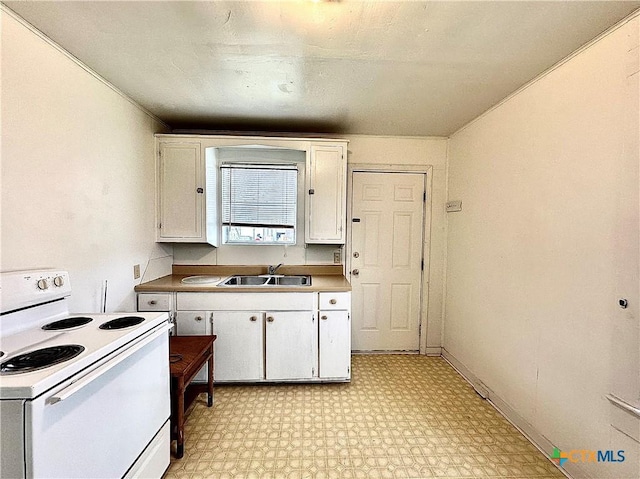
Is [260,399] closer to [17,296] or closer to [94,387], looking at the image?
[94,387]

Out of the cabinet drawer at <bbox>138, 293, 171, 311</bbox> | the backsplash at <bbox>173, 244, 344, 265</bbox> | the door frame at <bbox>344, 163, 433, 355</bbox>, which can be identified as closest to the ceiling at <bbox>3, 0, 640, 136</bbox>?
the door frame at <bbox>344, 163, 433, 355</bbox>

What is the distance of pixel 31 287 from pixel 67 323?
0.23 meters

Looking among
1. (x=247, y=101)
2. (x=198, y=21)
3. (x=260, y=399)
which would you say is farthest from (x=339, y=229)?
(x=198, y=21)

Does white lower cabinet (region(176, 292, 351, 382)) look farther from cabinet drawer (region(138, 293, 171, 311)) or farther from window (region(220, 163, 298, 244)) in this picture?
window (region(220, 163, 298, 244))

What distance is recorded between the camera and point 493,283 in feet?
7.27

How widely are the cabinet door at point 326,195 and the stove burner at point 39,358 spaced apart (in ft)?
6.32

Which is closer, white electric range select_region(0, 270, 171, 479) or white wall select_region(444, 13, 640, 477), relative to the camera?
white electric range select_region(0, 270, 171, 479)

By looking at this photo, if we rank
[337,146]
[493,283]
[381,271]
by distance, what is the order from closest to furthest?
[493,283] < [337,146] < [381,271]

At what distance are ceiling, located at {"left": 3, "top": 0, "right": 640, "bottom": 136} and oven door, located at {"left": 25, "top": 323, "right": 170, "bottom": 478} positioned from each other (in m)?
1.57

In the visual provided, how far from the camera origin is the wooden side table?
165 cm

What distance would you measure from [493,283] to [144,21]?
2818 millimetres

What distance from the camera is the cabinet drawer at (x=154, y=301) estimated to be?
2283 millimetres

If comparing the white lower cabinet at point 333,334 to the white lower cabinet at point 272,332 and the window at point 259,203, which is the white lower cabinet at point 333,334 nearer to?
the white lower cabinet at point 272,332

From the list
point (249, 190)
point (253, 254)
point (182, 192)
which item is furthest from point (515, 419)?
point (182, 192)
